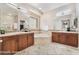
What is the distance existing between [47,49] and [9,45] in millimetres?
743

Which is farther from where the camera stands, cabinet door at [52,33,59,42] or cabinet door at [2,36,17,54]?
cabinet door at [52,33,59,42]

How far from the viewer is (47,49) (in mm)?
2348

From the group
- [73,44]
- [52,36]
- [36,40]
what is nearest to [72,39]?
[73,44]

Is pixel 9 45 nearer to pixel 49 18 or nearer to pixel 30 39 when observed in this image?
pixel 30 39

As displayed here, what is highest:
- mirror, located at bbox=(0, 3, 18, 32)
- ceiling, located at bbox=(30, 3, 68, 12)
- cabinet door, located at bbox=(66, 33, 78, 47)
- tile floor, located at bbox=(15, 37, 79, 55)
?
ceiling, located at bbox=(30, 3, 68, 12)

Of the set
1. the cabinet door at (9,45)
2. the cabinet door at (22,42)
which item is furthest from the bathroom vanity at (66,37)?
the cabinet door at (9,45)

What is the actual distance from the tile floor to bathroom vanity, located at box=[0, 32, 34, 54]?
0.32ft

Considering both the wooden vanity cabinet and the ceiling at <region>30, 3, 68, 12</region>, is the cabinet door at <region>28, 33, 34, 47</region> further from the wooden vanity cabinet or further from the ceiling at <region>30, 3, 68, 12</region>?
the ceiling at <region>30, 3, 68, 12</region>

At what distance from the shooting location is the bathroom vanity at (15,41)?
2225 mm

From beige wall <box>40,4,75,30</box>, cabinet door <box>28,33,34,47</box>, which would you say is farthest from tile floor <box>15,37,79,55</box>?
beige wall <box>40,4,75,30</box>

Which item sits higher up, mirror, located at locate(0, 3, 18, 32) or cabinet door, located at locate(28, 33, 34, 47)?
mirror, located at locate(0, 3, 18, 32)

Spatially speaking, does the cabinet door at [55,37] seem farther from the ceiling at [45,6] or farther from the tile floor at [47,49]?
the ceiling at [45,6]

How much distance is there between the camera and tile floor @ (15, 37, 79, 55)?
231cm
